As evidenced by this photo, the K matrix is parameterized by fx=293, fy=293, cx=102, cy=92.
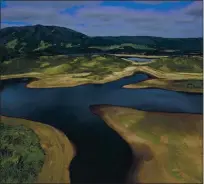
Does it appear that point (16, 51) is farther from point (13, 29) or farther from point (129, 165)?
point (129, 165)

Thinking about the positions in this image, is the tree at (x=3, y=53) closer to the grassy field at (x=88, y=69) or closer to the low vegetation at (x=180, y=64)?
the grassy field at (x=88, y=69)

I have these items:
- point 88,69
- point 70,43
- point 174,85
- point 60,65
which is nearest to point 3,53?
point 60,65

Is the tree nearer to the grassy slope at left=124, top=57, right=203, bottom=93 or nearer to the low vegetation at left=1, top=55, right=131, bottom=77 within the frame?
the low vegetation at left=1, top=55, right=131, bottom=77

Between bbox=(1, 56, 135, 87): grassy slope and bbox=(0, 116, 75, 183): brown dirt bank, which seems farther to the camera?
bbox=(1, 56, 135, 87): grassy slope

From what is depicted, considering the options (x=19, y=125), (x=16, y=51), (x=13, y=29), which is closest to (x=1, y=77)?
(x=16, y=51)

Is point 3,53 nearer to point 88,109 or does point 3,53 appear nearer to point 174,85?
point 88,109

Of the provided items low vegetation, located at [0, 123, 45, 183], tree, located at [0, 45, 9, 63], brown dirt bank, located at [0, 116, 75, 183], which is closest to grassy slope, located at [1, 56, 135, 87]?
tree, located at [0, 45, 9, 63]
